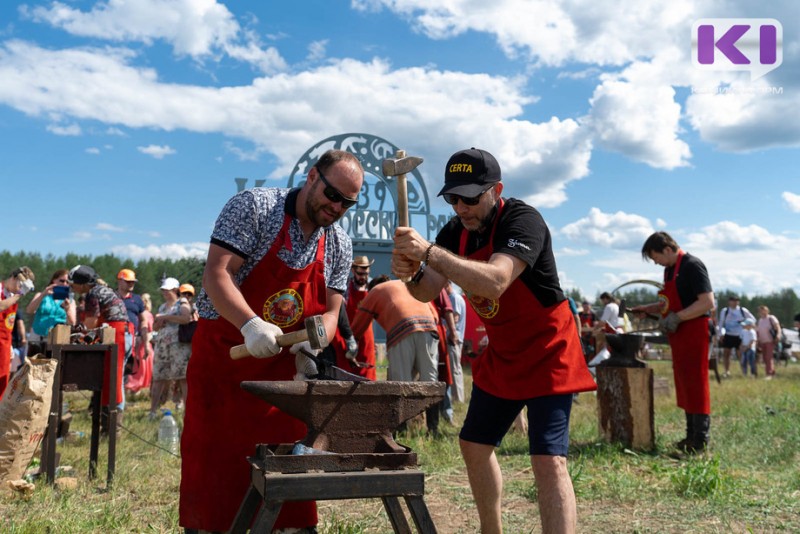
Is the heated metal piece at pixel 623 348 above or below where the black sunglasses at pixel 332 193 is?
below

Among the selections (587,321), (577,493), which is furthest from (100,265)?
(577,493)

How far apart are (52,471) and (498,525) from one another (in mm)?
3365

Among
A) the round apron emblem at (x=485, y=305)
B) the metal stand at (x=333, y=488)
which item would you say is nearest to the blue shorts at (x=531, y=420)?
the round apron emblem at (x=485, y=305)

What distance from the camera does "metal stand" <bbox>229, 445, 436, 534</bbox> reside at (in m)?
2.16

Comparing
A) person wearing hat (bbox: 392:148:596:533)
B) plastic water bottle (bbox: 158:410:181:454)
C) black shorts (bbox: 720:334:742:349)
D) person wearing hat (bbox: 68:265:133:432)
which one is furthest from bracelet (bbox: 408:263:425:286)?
black shorts (bbox: 720:334:742:349)

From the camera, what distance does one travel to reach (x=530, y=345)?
307cm

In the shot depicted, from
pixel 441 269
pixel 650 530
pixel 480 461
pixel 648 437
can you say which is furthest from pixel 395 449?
pixel 648 437

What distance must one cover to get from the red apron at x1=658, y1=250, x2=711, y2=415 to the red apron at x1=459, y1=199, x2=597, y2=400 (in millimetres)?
3245

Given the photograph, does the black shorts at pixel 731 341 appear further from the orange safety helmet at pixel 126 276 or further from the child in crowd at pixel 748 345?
the orange safety helmet at pixel 126 276

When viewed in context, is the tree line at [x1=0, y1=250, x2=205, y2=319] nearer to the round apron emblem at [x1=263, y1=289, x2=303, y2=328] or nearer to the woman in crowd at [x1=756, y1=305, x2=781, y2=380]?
the woman in crowd at [x1=756, y1=305, x2=781, y2=380]

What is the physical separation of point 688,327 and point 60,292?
6318mm

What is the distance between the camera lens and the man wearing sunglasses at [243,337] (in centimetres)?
289

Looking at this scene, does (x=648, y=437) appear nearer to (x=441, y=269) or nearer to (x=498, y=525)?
(x=498, y=525)

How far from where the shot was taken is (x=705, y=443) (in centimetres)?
595
